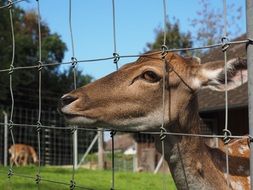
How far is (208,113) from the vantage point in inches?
701

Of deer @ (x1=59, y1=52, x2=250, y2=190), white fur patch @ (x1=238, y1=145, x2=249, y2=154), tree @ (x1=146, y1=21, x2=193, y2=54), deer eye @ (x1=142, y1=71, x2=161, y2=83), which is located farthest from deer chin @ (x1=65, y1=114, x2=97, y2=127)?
tree @ (x1=146, y1=21, x2=193, y2=54)

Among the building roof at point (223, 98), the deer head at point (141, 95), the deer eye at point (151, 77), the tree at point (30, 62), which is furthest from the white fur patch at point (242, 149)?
the tree at point (30, 62)

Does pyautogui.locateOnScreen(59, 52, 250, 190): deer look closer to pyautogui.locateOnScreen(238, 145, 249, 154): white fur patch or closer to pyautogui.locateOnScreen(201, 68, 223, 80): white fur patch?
pyautogui.locateOnScreen(201, 68, 223, 80): white fur patch

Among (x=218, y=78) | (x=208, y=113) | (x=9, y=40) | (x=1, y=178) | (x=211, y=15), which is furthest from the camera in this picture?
(x=211, y=15)

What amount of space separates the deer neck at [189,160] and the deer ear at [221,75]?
0.19 meters

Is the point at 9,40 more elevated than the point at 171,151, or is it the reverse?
the point at 9,40

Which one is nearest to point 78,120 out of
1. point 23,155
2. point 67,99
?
point 67,99

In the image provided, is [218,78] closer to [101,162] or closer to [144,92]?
[144,92]

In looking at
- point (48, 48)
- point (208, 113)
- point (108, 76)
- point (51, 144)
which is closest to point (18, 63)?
point (48, 48)

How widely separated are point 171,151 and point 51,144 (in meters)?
20.7

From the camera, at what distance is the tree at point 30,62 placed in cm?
2417

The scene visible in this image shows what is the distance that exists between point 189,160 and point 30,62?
1241 inches

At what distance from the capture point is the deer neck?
3275mm

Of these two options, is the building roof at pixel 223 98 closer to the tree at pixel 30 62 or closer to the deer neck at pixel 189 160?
the tree at pixel 30 62
